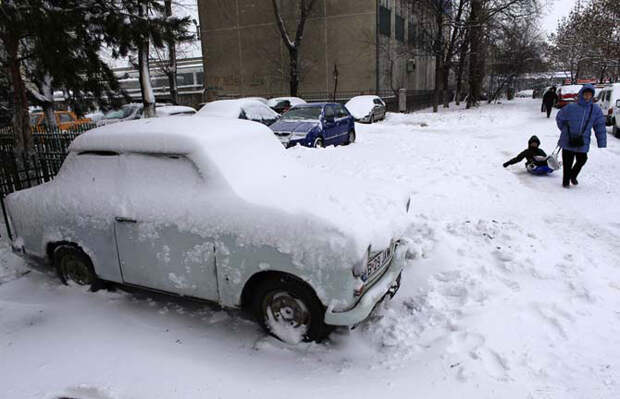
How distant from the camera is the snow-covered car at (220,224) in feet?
10.7

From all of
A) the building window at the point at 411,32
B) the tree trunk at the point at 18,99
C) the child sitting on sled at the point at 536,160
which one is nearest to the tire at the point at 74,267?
the tree trunk at the point at 18,99

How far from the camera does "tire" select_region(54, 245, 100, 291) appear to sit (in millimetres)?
4352

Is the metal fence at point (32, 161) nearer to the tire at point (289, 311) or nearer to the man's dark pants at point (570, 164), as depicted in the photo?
the tire at point (289, 311)

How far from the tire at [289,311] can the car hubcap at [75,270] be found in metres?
2.09

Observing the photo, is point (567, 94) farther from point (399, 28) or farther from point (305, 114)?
point (305, 114)

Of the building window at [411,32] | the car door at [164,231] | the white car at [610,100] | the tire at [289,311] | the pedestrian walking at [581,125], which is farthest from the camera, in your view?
the building window at [411,32]

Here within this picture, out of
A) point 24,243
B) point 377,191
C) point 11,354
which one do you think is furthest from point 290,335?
point 24,243

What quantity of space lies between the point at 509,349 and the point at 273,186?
7.72 feet

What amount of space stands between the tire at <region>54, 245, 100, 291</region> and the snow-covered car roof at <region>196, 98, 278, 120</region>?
968 centimetres

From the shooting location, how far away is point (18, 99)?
785 cm

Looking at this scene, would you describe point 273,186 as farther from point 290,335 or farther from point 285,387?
point 285,387

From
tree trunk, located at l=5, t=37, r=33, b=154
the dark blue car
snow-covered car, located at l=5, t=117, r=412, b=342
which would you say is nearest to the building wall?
the dark blue car

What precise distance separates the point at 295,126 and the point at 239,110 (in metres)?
3.15

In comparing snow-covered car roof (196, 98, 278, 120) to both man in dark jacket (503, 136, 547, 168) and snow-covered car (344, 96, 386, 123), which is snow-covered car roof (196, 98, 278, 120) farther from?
snow-covered car (344, 96, 386, 123)
